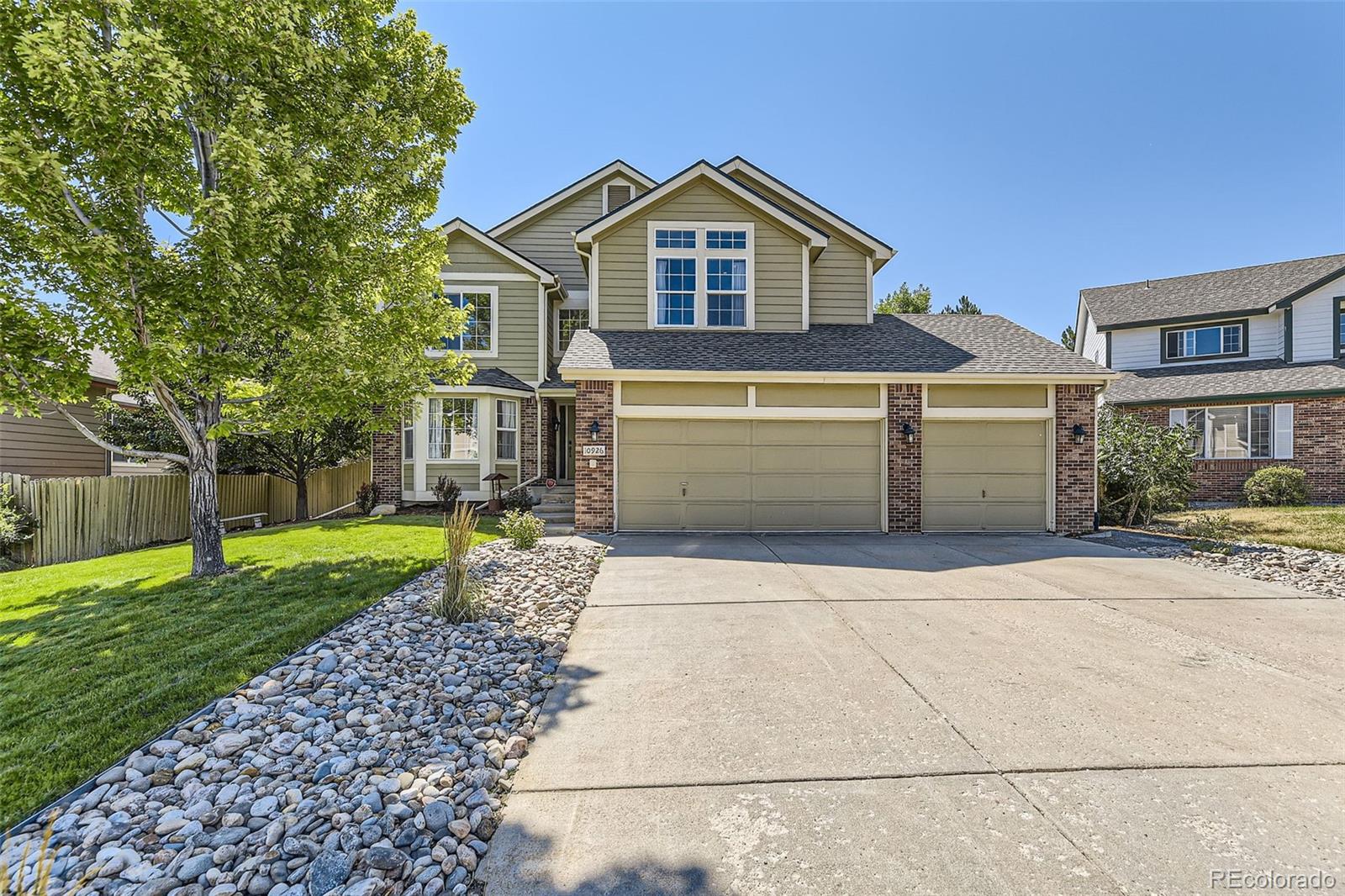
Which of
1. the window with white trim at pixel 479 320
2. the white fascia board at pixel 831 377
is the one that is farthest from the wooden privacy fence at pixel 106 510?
the white fascia board at pixel 831 377

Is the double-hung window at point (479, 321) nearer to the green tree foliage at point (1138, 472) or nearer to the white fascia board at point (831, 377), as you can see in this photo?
the white fascia board at point (831, 377)

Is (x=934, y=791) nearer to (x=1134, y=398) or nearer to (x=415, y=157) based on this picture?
(x=415, y=157)

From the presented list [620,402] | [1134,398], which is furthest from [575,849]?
[1134,398]

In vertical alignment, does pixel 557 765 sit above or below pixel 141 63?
below

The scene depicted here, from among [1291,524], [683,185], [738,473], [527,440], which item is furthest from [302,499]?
[1291,524]

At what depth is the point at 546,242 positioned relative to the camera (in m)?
17.0

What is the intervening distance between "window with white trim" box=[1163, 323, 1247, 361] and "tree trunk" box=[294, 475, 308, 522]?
83.8ft

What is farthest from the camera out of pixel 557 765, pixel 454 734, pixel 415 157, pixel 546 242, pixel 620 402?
pixel 546 242

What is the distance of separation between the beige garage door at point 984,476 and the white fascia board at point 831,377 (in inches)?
33.5

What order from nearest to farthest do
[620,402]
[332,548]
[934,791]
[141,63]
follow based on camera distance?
[934,791], [141,63], [332,548], [620,402]

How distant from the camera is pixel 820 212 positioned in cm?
1398

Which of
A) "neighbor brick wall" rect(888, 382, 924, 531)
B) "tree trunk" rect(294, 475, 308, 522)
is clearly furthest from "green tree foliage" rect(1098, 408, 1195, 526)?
A: "tree trunk" rect(294, 475, 308, 522)

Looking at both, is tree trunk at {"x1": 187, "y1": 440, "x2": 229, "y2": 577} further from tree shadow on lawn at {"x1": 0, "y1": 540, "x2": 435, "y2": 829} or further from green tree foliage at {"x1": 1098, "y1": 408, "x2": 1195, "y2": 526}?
green tree foliage at {"x1": 1098, "y1": 408, "x2": 1195, "y2": 526}

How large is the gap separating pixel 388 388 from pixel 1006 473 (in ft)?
36.0
